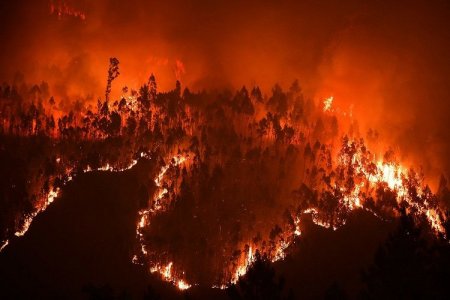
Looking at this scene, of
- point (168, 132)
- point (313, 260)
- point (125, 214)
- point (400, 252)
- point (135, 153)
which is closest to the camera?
point (400, 252)

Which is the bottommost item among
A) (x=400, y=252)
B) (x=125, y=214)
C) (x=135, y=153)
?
(x=400, y=252)

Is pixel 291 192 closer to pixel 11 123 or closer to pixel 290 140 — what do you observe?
pixel 290 140

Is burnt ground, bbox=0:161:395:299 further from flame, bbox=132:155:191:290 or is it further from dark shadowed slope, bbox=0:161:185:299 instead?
flame, bbox=132:155:191:290

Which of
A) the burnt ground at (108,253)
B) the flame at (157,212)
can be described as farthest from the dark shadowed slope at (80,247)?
the flame at (157,212)

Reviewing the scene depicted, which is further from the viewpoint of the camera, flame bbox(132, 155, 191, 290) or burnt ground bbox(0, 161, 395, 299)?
flame bbox(132, 155, 191, 290)

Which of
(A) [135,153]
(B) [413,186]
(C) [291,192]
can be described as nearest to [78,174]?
(A) [135,153]

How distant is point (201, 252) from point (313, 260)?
17869mm

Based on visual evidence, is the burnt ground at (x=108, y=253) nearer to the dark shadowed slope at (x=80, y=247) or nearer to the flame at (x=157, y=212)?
the dark shadowed slope at (x=80, y=247)

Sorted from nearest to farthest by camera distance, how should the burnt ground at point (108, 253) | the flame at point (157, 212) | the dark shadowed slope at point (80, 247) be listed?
the dark shadowed slope at point (80, 247), the burnt ground at point (108, 253), the flame at point (157, 212)

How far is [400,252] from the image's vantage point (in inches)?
1421

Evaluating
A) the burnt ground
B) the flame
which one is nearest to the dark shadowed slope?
the burnt ground

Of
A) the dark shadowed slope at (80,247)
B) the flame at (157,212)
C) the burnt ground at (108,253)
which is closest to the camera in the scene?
the dark shadowed slope at (80,247)

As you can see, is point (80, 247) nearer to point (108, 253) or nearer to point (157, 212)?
point (108, 253)

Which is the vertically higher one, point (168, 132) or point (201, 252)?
point (168, 132)
